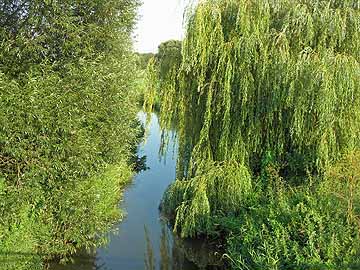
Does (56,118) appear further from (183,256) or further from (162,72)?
(183,256)

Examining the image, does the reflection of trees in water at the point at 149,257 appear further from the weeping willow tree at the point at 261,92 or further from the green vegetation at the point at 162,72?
the green vegetation at the point at 162,72

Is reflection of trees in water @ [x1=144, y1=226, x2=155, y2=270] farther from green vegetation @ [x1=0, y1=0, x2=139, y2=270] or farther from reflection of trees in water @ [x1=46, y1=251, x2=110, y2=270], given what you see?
green vegetation @ [x1=0, y1=0, x2=139, y2=270]

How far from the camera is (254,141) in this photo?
8.74m

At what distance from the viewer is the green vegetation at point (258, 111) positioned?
7.67m

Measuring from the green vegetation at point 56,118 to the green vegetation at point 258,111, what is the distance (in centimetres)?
149

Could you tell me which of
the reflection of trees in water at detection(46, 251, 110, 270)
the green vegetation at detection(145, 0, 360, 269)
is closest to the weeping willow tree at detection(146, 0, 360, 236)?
the green vegetation at detection(145, 0, 360, 269)

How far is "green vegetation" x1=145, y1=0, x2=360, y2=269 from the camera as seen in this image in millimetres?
7672

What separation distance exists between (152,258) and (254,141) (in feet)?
12.4

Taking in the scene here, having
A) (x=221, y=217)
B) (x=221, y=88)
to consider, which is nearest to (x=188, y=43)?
(x=221, y=88)

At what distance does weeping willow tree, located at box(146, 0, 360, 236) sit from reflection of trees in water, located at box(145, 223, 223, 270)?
0.72 m

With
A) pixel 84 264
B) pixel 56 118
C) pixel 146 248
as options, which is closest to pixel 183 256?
pixel 146 248

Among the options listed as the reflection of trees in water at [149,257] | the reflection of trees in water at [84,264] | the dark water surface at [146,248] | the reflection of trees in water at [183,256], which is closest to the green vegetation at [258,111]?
the reflection of trees in water at [183,256]

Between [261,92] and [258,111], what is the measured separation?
1.23 feet

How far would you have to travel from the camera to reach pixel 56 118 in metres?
7.67
